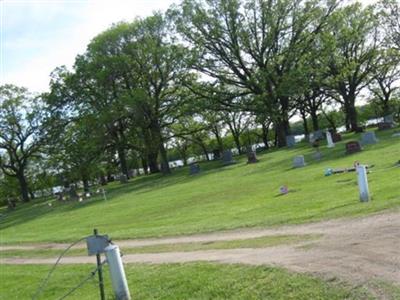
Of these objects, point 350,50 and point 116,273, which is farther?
point 350,50

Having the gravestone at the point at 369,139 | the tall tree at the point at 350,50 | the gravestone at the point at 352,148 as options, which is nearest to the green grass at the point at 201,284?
the gravestone at the point at 352,148

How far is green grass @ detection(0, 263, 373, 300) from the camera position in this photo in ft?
23.9

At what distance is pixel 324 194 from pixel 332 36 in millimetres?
33758

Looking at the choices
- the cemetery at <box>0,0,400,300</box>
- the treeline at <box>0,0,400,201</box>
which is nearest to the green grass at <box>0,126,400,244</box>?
the cemetery at <box>0,0,400,300</box>

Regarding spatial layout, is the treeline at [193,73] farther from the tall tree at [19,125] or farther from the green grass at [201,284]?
the green grass at [201,284]

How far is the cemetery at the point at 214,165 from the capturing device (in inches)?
360

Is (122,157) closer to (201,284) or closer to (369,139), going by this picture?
(369,139)

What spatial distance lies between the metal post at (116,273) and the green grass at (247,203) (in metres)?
5.09

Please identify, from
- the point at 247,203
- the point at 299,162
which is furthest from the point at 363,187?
the point at 299,162

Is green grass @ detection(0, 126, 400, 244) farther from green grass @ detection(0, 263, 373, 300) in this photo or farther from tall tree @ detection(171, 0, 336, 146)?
tall tree @ detection(171, 0, 336, 146)

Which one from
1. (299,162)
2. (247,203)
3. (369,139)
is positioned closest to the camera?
(247,203)

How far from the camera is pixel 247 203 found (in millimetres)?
19078

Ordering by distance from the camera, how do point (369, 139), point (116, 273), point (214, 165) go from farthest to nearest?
point (214, 165) → point (369, 139) → point (116, 273)

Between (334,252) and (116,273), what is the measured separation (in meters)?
3.46
